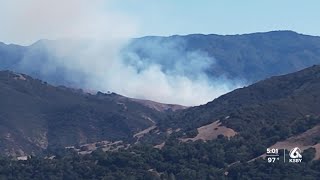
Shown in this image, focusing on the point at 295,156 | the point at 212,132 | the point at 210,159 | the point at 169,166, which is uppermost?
the point at 212,132

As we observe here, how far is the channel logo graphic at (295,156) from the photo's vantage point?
10490cm

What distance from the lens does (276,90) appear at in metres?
194

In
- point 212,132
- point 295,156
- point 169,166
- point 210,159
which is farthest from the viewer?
point 212,132

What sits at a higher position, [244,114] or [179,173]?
[244,114]

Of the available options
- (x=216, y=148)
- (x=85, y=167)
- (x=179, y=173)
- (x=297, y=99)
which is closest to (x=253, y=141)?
(x=216, y=148)

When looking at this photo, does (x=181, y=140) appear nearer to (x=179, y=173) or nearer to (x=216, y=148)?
(x=216, y=148)

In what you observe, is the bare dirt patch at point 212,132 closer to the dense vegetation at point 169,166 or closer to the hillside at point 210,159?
the hillside at point 210,159

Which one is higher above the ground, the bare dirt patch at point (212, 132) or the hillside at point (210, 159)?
the bare dirt patch at point (212, 132)

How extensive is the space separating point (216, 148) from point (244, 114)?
28911 millimetres

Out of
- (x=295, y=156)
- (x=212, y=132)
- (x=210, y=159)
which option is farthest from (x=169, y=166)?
(x=212, y=132)

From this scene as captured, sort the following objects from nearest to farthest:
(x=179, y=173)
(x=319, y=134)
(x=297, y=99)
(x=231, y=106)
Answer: (x=179, y=173) < (x=319, y=134) < (x=297, y=99) < (x=231, y=106)

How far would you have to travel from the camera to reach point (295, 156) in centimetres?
10750

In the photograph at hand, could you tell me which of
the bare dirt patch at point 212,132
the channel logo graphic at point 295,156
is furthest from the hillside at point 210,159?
the channel logo graphic at point 295,156

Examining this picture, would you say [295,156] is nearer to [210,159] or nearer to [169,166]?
[210,159]
